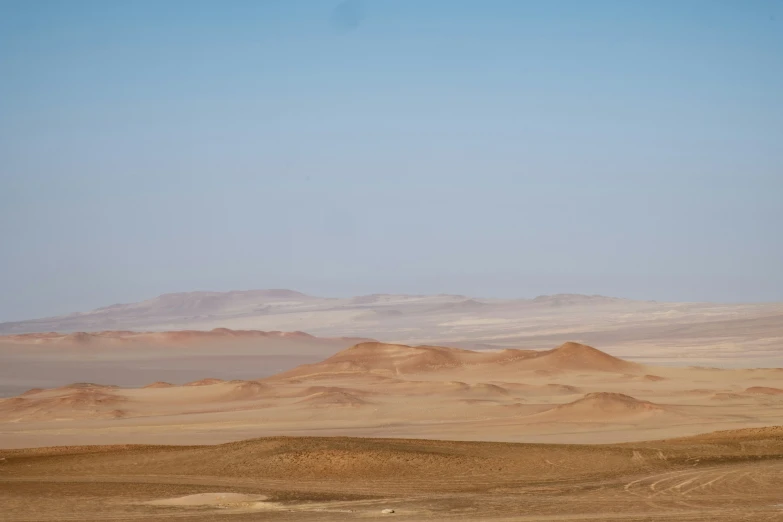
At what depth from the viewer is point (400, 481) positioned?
2205cm

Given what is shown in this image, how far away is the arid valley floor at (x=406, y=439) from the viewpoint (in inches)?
754

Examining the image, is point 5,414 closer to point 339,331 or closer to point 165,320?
point 339,331

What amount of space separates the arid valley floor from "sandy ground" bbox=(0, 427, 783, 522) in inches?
2.6

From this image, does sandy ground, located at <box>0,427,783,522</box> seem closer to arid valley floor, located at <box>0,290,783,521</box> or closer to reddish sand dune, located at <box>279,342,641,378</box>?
arid valley floor, located at <box>0,290,783,521</box>

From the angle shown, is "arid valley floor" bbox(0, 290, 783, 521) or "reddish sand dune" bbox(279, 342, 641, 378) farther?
"reddish sand dune" bbox(279, 342, 641, 378)

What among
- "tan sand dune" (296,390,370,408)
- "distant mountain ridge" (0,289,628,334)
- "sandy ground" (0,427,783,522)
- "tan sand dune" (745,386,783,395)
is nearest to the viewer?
"sandy ground" (0,427,783,522)

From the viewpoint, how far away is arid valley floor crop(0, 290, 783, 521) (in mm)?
19141

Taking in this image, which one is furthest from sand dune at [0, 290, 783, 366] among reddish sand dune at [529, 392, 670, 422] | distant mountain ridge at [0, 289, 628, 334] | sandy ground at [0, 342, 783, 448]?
reddish sand dune at [529, 392, 670, 422]

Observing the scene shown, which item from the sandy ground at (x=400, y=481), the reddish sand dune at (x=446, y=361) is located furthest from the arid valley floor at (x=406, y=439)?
the reddish sand dune at (x=446, y=361)

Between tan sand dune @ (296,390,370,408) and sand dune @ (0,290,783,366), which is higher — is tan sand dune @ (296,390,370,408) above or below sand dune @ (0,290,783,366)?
below

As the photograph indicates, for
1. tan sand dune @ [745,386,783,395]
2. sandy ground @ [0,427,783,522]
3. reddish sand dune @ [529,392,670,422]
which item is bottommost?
tan sand dune @ [745,386,783,395]

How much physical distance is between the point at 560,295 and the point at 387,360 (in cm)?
9100

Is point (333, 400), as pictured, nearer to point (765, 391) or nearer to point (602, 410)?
point (602, 410)

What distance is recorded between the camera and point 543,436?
34500 mm
